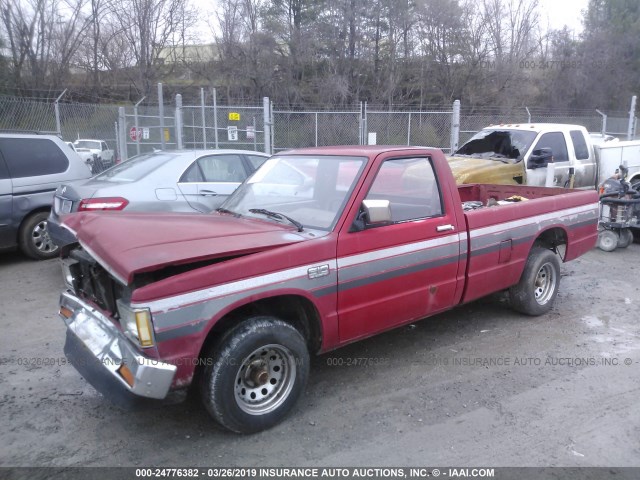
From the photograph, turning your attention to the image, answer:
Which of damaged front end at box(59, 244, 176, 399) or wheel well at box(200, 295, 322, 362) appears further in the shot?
wheel well at box(200, 295, 322, 362)

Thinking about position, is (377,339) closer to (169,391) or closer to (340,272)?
(340,272)

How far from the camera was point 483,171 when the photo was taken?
7.91m

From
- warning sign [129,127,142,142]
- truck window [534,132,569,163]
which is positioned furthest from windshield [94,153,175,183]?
warning sign [129,127,142,142]

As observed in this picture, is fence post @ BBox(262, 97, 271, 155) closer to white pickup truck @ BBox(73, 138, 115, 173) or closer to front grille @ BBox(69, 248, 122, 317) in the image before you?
white pickup truck @ BBox(73, 138, 115, 173)

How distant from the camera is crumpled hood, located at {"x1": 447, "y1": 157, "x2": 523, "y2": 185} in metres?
7.75

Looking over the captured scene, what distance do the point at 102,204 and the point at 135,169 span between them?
0.92 metres

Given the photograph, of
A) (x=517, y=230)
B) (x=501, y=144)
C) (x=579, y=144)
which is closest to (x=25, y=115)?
(x=501, y=144)

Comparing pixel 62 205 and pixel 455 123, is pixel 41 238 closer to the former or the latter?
pixel 62 205

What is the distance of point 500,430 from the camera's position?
10.8 feet

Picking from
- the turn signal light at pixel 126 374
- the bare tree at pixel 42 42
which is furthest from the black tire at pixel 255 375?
the bare tree at pixel 42 42

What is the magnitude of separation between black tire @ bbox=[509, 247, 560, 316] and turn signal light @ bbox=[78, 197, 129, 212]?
15.1 ft

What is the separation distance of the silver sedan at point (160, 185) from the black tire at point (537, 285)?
401 cm

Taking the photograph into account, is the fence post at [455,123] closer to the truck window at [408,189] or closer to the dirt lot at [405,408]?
the dirt lot at [405,408]

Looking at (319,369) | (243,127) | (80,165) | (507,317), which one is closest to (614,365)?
(507,317)
